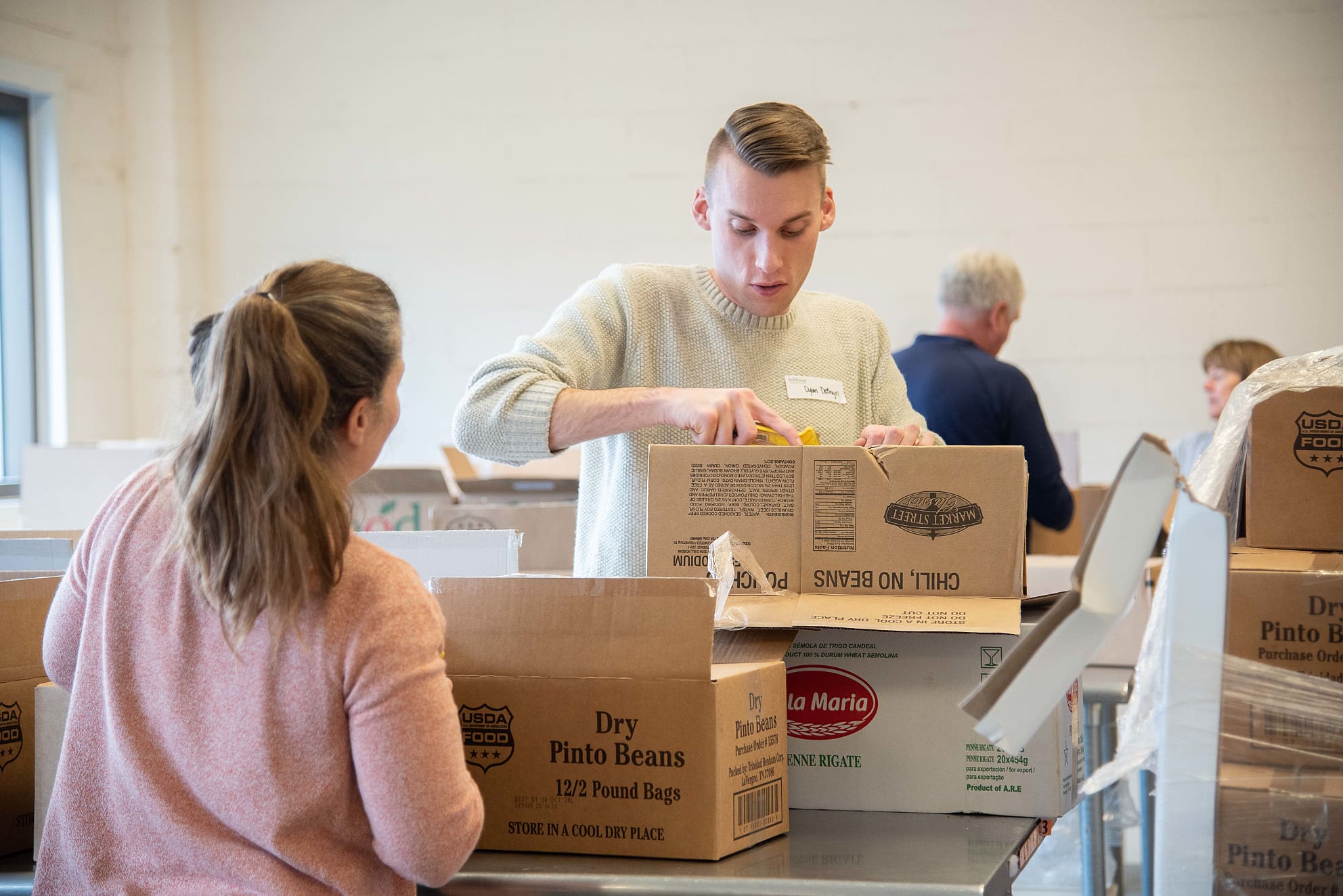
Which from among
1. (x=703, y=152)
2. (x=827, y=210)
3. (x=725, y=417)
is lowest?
(x=725, y=417)

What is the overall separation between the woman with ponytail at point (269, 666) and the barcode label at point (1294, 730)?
591mm

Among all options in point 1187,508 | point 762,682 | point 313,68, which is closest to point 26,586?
point 762,682

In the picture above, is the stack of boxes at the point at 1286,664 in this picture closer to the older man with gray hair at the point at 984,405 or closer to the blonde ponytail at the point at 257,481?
the blonde ponytail at the point at 257,481

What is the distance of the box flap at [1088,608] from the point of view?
28.3 inches

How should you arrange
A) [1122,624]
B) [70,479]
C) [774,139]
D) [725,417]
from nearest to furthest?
[725,417], [774,139], [1122,624], [70,479]

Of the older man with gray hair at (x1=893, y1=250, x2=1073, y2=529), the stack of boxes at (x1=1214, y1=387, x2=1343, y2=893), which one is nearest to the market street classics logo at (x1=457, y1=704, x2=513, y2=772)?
the stack of boxes at (x1=1214, y1=387, x2=1343, y2=893)

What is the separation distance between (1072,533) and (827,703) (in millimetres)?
1984

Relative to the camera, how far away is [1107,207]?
373cm

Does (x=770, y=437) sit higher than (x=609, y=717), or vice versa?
(x=770, y=437)

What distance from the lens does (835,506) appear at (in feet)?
4.02

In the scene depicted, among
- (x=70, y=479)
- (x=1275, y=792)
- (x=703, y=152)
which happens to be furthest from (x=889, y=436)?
(x=703, y=152)

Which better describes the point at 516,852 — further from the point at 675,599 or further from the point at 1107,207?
the point at 1107,207

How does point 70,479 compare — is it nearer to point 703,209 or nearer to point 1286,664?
point 703,209

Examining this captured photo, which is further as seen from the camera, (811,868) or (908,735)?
(908,735)
